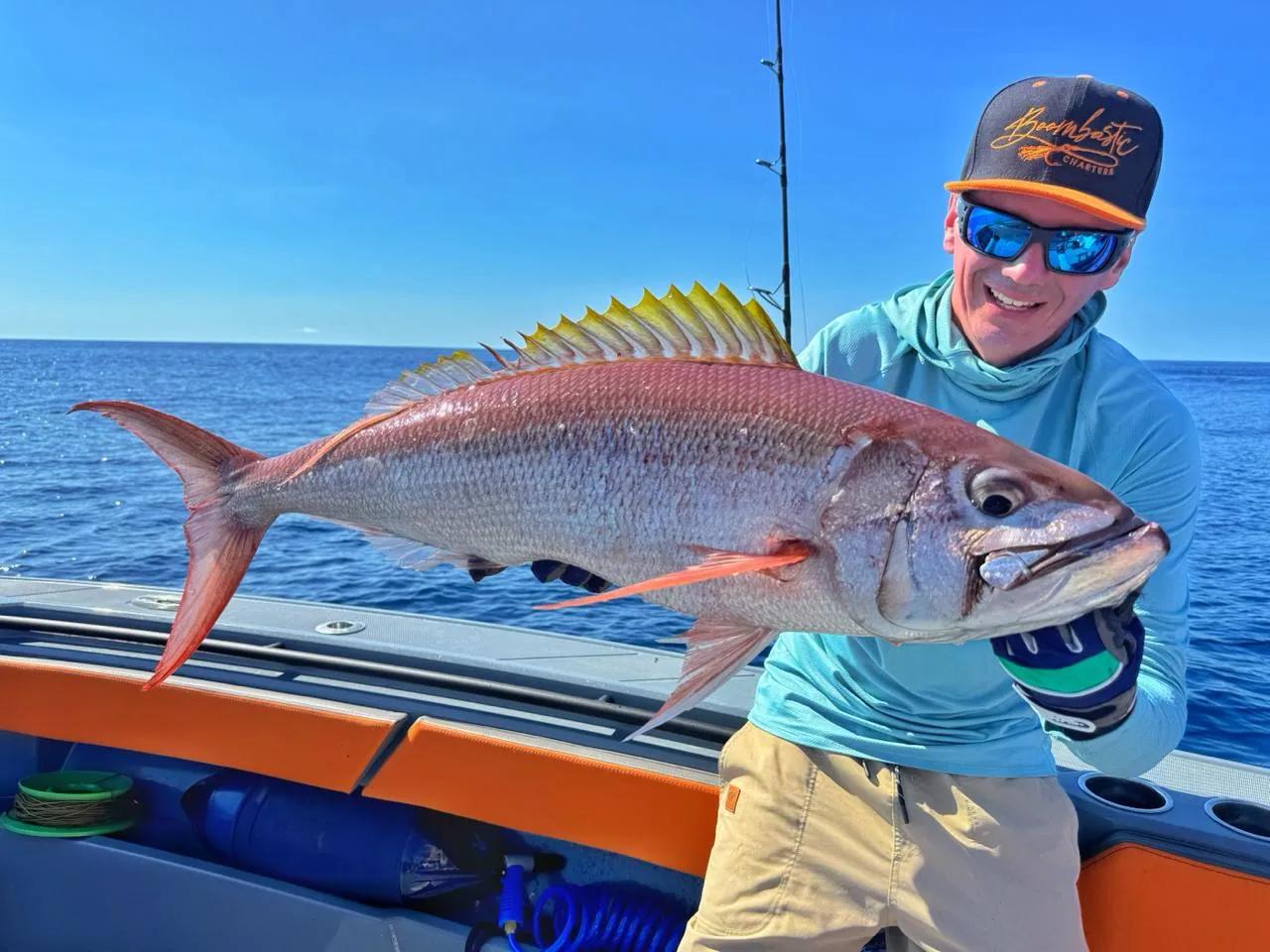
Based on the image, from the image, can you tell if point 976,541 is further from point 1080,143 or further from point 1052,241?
point 1080,143

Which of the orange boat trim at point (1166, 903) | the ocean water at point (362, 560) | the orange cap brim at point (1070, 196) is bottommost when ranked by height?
the ocean water at point (362, 560)

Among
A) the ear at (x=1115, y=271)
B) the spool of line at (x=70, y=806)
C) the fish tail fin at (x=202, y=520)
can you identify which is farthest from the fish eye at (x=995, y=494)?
the spool of line at (x=70, y=806)

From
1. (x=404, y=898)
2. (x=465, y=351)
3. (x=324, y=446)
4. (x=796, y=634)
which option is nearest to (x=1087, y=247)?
(x=796, y=634)

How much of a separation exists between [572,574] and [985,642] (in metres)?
1.05

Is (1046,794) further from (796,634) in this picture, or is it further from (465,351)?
(465,351)

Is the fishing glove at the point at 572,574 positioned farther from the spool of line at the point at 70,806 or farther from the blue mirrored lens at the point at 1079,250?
the spool of line at the point at 70,806

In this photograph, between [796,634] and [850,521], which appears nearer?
[850,521]

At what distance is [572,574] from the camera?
2143mm

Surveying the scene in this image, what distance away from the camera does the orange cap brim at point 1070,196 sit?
1937 mm

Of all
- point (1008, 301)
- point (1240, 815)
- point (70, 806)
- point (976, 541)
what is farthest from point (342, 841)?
point (1240, 815)

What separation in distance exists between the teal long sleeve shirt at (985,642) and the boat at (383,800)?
478 mm

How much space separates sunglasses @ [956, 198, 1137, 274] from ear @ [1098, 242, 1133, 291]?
2 centimetres

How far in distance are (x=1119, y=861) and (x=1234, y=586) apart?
11082 millimetres

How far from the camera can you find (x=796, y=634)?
96.3 inches
